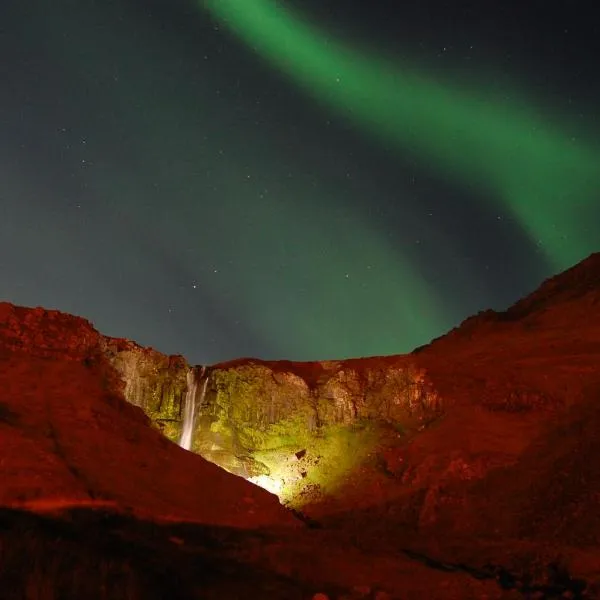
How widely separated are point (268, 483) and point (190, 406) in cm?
902

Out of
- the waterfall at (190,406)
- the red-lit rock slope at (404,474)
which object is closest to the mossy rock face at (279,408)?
the waterfall at (190,406)

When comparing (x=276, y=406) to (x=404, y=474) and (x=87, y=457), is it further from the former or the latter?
(x=87, y=457)

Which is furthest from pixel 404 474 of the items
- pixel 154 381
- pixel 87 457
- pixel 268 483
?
pixel 154 381

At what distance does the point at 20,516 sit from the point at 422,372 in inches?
1344

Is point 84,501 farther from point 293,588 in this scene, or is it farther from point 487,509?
point 487,509

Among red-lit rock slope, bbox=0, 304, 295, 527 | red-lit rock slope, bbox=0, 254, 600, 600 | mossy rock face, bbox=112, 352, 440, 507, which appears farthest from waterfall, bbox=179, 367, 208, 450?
red-lit rock slope, bbox=0, 304, 295, 527

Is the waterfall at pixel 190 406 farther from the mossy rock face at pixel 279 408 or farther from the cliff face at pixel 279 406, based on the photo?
the mossy rock face at pixel 279 408

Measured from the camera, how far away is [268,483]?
131 feet

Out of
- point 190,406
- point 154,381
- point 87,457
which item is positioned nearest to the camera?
point 87,457

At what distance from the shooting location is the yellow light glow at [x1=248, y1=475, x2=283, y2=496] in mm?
39219

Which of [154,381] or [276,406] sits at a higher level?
[154,381]

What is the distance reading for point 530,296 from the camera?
67938mm

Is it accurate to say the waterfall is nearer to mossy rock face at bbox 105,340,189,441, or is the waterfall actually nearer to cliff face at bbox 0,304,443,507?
cliff face at bbox 0,304,443,507

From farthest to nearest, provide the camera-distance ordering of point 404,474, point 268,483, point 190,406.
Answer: point 190,406
point 268,483
point 404,474
